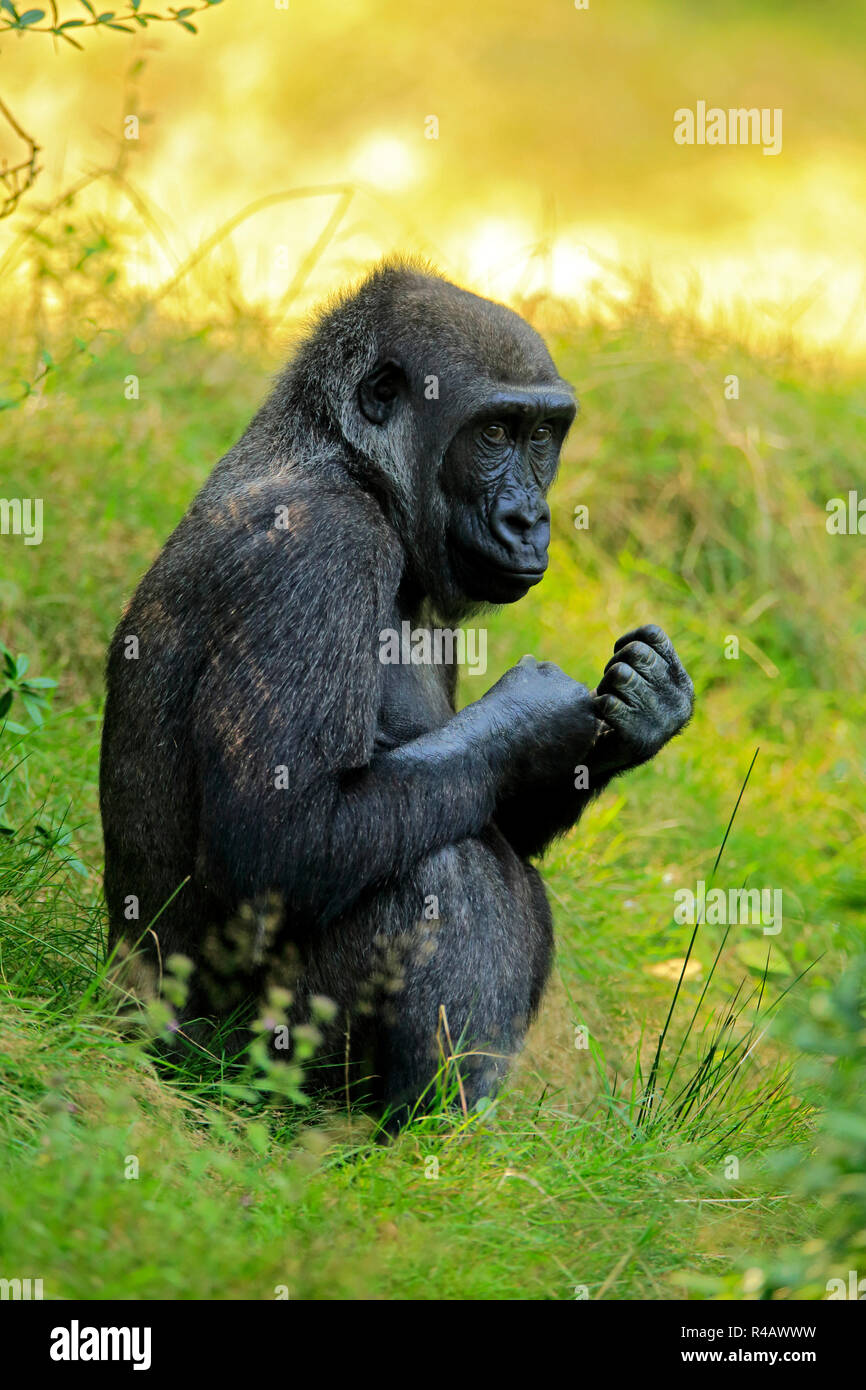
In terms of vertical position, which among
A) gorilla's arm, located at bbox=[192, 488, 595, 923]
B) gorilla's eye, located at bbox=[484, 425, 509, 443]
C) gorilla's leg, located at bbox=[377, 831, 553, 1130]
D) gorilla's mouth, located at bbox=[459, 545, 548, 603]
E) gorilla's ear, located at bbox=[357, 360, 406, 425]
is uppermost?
gorilla's ear, located at bbox=[357, 360, 406, 425]

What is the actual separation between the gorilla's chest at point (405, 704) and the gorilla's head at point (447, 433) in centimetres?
24

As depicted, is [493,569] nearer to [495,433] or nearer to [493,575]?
[493,575]

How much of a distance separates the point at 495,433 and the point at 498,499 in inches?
7.9

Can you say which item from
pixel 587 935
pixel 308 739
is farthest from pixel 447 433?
pixel 587 935

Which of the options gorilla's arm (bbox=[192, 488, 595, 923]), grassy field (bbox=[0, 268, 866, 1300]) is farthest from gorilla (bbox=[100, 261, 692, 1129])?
grassy field (bbox=[0, 268, 866, 1300])

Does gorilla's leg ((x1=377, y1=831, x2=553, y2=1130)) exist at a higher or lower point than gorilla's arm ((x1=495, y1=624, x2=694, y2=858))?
lower

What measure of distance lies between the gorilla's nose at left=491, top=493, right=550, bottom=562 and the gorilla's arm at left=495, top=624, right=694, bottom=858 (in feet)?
1.27

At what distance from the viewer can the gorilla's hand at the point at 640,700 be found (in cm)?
423

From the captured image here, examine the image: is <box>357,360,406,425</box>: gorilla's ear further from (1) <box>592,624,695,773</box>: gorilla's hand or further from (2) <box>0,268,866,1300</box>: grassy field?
(2) <box>0,268,866,1300</box>: grassy field

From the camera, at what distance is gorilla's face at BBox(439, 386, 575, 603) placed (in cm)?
418

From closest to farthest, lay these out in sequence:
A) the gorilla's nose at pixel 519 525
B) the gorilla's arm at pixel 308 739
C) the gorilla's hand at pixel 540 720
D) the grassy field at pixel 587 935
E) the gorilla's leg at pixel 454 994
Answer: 1. the grassy field at pixel 587 935
2. the gorilla's arm at pixel 308 739
3. the gorilla's leg at pixel 454 994
4. the gorilla's hand at pixel 540 720
5. the gorilla's nose at pixel 519 525

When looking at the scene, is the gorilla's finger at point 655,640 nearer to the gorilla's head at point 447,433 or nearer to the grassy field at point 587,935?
the gorilla's head at point 447,433

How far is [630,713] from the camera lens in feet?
13.9

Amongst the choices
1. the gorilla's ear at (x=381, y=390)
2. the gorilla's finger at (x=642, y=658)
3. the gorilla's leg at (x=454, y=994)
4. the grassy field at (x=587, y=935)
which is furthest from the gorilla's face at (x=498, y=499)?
the grassy field at (x=587, y=935)
